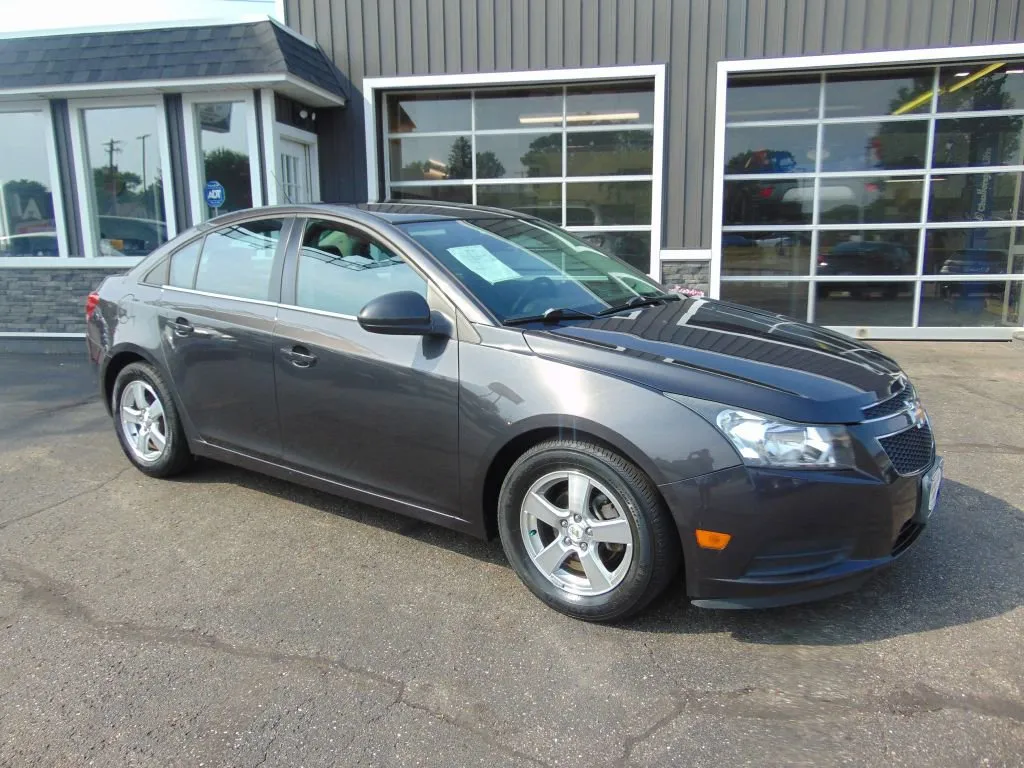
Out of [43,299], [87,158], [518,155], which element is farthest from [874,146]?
[43,299]

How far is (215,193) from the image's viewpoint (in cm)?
926

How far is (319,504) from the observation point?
13.9 ft

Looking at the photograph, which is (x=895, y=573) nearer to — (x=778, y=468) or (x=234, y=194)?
(x=778, y=468)

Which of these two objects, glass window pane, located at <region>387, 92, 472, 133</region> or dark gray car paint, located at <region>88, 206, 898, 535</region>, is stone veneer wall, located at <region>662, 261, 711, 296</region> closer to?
glass window pane, located at <region>387, 92, 472, 133</region>

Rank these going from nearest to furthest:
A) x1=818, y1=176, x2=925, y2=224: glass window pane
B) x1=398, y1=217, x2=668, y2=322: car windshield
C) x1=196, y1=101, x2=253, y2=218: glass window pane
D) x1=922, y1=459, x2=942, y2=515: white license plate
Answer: x1=922, y1=459, x2=942, y2=515: white license plate, x1=398, y1=217, x2=668, y2=322: car windshield, x1=196, y1=101, x2=253, y2=218: glass window pane, x1=818, y1=176, x2=925, y2=224: glass window pane

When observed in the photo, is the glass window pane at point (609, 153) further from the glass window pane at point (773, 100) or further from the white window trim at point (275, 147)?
the white window trim at point (275, 147)

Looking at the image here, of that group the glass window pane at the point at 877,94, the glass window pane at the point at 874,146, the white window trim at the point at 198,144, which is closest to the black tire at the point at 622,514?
the white window trim at the point at 198,144

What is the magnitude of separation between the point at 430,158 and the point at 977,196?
711cm

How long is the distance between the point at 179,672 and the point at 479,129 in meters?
8.80

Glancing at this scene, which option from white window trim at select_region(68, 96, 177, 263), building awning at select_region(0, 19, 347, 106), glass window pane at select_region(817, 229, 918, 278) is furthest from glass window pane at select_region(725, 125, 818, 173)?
white window trim at select_region(68, 96, 177, 263)

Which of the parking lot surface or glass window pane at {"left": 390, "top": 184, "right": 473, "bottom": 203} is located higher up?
glass window pane at {"left": 390, "top": 184, "right": 473, "bottom": 203}

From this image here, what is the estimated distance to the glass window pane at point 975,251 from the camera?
953 cm

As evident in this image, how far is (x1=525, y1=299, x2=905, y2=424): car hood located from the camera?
2.69m

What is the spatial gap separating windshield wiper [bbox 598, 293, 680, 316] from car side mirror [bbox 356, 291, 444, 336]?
819 millimetres
